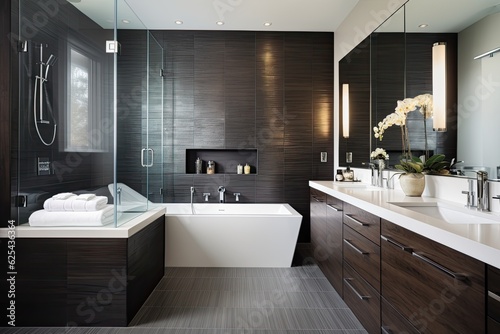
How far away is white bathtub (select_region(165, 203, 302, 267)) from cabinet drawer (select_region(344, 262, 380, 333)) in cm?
98

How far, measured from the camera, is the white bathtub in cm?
340

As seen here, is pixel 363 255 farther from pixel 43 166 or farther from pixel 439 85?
pixel 43 166

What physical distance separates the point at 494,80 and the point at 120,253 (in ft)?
8.13

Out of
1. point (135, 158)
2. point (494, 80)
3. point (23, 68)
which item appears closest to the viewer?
point (494, 80)

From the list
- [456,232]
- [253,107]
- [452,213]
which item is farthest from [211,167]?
[456,232]

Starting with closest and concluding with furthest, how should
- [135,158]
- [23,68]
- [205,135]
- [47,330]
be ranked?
1. [47,330]
2. [23,68]
3. [135,158]
4. [205,135]

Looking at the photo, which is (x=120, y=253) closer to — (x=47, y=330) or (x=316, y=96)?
(x=47, y=330)

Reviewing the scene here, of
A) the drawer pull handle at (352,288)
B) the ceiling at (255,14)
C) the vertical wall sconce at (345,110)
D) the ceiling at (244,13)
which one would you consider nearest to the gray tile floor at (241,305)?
the drawer pull handle at (352,288)

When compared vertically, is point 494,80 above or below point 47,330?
above

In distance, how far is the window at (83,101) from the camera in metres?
2.53

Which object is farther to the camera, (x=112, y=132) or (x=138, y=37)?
(x=138, y=37)

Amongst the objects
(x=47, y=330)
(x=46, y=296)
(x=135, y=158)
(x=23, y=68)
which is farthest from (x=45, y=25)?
(x=47, y=330)

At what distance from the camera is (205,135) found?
4273 millimetres

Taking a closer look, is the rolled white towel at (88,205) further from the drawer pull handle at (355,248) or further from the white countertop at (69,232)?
the drawer pull handle at (355,248)
